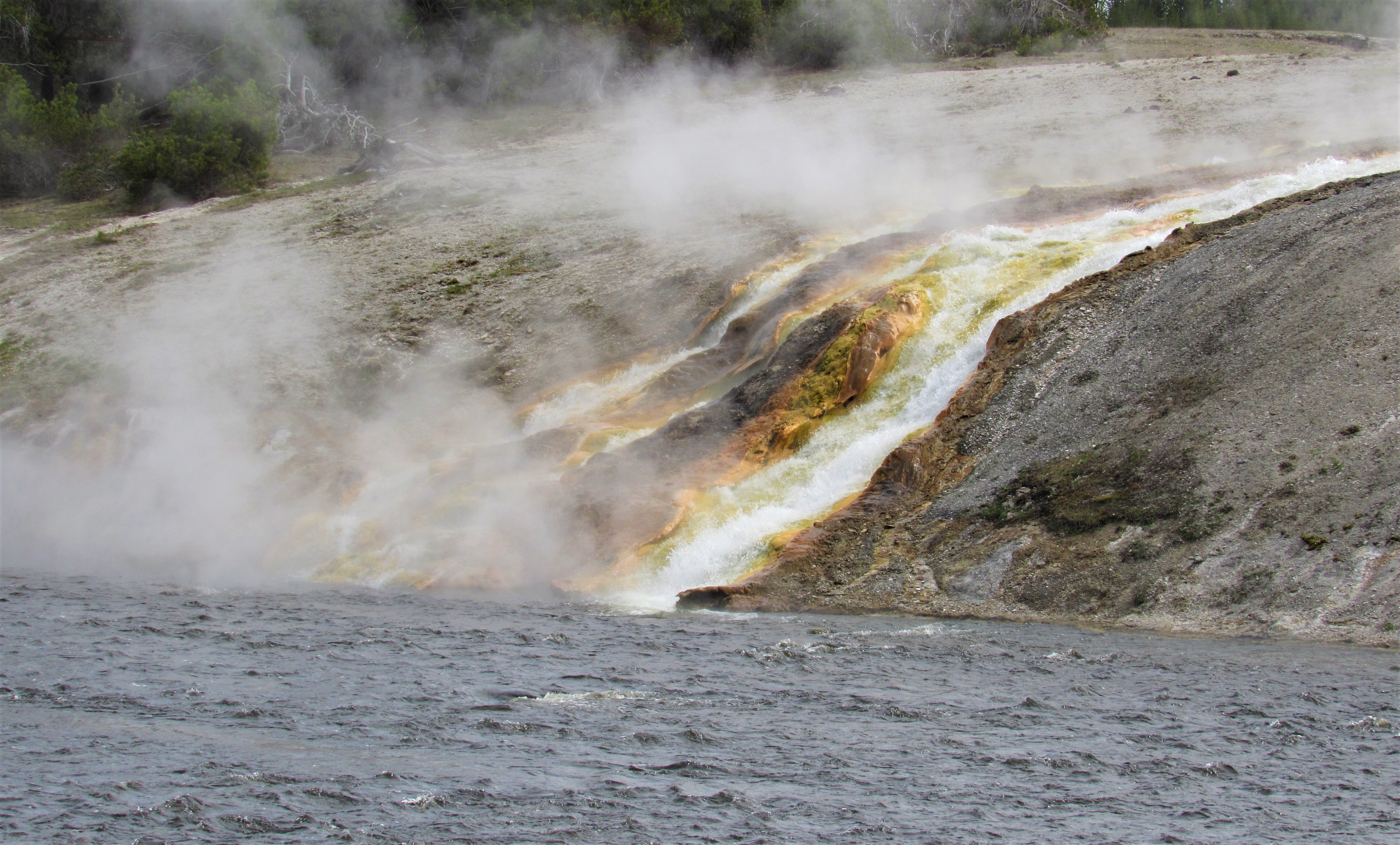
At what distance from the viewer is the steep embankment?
323 inches

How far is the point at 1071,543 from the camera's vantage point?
9.31 m

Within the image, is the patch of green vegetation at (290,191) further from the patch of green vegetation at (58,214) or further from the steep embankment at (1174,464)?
the steep embankment at (1174,464)

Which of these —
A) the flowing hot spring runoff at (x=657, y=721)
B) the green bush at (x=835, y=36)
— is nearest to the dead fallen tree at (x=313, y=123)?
the green bush at (x=835, y=36)

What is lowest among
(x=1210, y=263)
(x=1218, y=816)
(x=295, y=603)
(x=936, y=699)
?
(x=295, y=603)

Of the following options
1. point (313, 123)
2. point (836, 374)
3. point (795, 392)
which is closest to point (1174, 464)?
point (836, 374)

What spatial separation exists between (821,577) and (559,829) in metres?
5.70

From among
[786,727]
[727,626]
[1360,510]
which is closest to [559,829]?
[786,727]

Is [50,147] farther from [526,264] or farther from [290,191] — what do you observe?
[526,264]

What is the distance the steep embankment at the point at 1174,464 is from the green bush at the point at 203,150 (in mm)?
18089

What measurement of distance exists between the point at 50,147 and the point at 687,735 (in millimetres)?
25466

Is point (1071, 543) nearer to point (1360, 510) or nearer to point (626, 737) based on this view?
point (1360, 510)

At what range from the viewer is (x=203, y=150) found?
23578 millimetres

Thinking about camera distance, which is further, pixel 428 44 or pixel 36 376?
pixel 428 44

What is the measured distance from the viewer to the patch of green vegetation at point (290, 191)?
22.9m
